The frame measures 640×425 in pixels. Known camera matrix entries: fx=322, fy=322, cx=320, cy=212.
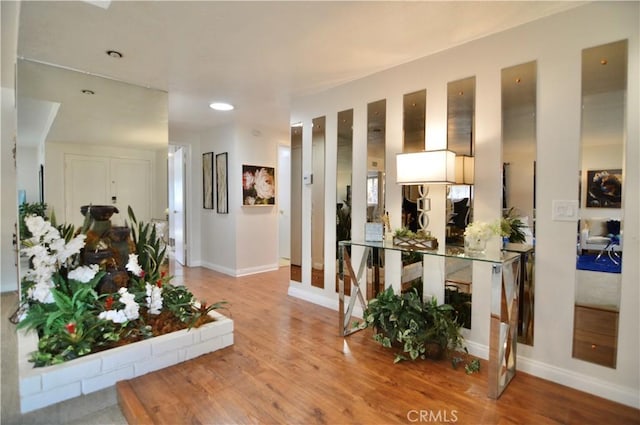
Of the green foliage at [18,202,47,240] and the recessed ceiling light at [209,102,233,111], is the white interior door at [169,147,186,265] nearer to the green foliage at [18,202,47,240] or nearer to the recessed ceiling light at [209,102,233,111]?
the recessed ceiling light at [209,102,233,111]

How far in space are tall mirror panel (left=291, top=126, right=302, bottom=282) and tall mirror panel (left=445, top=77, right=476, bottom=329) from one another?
66.9 inches

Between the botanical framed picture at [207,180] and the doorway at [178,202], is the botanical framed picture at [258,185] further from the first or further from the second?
the doorway at [178,202]

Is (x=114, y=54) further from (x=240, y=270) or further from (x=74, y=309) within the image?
(x=240, y=270)

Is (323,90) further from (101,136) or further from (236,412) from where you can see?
(236,412)

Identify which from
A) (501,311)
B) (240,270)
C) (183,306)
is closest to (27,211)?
(183,306)

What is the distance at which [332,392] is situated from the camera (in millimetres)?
1841

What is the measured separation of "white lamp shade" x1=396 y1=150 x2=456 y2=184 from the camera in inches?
84.5

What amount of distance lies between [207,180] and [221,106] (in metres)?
1.64

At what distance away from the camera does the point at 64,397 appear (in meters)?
1.76

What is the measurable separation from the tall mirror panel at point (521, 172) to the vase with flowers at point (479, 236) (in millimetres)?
238

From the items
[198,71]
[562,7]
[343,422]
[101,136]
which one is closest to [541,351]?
[343,422]

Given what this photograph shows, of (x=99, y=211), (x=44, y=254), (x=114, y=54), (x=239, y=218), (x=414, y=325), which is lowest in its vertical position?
(x=414, y=325)

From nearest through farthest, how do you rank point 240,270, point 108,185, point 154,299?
point 154,299
point 108,185
point 240,270

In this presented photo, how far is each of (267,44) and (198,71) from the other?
32.6 inches
